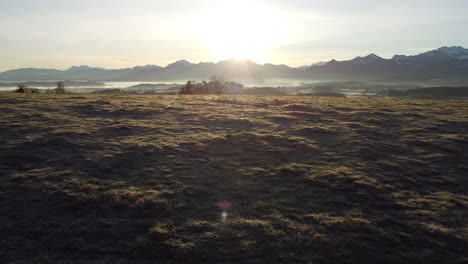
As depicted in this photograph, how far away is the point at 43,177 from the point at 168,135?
7101 millimetres

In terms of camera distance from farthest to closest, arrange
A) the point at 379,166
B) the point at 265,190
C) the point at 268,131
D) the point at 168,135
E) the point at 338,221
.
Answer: the point at 268,131, the point at 168,135, the point at 379,166, the point at 265,190, the point at 338,221

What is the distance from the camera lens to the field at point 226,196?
6.21m

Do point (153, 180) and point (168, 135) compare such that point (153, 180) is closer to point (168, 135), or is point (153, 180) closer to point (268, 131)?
point (168, 135)

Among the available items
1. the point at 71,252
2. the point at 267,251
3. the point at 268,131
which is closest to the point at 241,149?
the point at 268,131

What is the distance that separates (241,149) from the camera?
13.8 metres

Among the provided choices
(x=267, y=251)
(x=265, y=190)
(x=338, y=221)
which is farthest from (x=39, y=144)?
(x=338, y=221)

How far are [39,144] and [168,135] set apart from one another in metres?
6.01

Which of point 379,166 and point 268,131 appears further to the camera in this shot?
point 268,131

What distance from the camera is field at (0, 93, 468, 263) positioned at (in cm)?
621

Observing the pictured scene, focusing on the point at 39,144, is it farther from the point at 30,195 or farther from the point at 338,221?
the point at 338,221

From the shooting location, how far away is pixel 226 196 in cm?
871

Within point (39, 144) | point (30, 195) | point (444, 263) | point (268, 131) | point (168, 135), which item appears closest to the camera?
point (444, 263)

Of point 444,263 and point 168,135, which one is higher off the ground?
point 168,135

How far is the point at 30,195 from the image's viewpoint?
8273 mm
